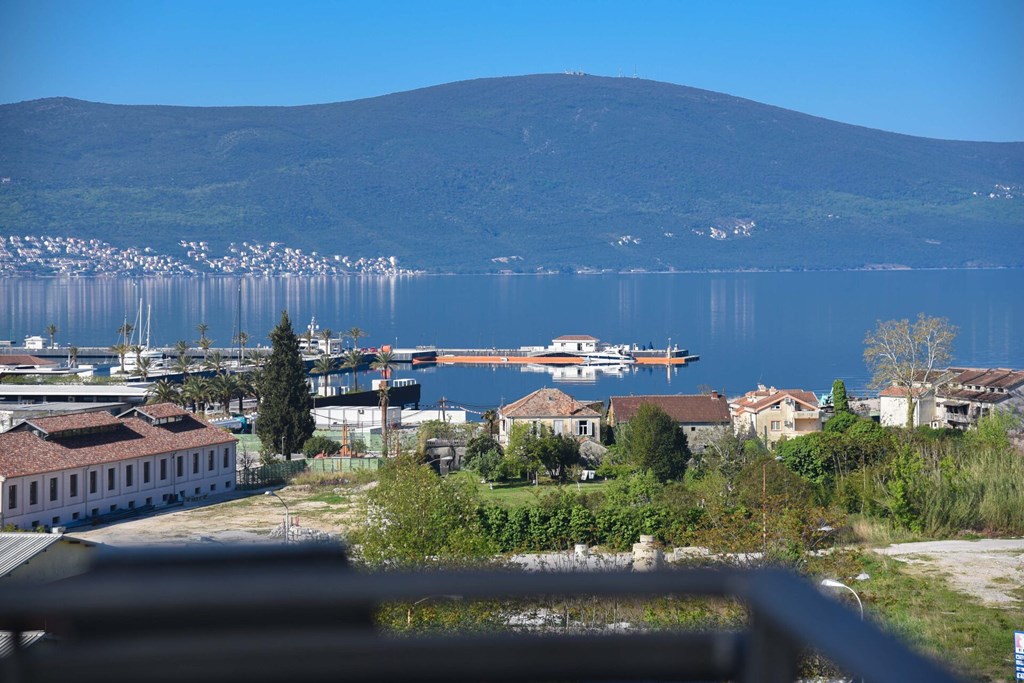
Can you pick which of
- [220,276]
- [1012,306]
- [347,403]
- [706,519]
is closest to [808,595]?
[706,519]

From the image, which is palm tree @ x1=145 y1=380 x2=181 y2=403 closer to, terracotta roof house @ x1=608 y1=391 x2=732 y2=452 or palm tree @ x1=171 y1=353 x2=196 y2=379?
terracotta roof house @ x1=608 y1=391 x2=732 y2=452

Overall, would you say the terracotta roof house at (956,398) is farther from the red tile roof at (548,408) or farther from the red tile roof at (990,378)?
the red tile roof at (548,408)

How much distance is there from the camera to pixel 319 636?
A: 1204 millimetres

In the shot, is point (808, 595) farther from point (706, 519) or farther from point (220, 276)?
point (220, 276)

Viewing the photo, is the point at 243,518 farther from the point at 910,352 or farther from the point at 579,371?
the point at 579,371

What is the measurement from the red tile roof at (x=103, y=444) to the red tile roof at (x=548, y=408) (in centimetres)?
960

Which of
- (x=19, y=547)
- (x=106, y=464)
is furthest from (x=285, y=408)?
(x=19, y=547)

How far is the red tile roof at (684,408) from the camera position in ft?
108

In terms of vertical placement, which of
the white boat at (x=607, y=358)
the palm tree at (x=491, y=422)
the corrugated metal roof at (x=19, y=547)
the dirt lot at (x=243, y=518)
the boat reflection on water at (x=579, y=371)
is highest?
the corrugated metal roof at (x=19, y=547)

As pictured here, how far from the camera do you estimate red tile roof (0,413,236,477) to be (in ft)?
67.5

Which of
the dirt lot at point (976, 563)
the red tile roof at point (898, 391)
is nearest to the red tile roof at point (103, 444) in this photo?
the dirt lot at point (976, 563)

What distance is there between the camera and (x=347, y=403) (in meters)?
44.2

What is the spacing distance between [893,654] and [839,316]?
108 m

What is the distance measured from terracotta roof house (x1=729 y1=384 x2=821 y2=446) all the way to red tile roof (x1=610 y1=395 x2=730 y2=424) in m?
A: 0.66
